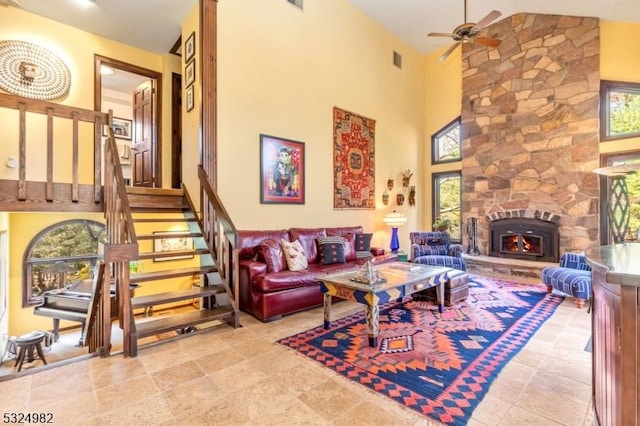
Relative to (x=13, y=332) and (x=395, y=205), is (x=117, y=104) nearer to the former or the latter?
(x=13, y=332)

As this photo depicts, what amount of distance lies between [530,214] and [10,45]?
28.0 ft

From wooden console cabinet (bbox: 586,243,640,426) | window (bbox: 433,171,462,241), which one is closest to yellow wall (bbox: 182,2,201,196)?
wooden console cabinet (bbox: 586,243,640,426)

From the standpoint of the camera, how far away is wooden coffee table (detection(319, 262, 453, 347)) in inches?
108

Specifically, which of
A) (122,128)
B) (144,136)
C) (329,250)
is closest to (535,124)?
(329,250)

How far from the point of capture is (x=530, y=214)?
19.0 feet

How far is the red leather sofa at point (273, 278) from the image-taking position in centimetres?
344

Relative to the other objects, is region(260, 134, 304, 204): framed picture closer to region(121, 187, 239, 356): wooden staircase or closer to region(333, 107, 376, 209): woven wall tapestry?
region(333, 107, 376, 209): woven wall tapestry

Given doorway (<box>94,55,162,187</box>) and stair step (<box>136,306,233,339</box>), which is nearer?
stair step (<box>136,306,233,339</box>)

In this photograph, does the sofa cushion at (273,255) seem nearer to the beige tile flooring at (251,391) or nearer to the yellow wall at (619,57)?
the beige tile flooring at (251,391)

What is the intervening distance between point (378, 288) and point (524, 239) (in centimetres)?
459

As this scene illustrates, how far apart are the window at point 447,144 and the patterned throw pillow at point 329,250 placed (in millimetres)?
4047

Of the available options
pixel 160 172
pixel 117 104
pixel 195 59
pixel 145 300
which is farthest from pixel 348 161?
pixel 117 104

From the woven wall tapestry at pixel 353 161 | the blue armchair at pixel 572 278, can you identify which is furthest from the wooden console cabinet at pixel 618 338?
the woven wall tapestry at pixel 353 161

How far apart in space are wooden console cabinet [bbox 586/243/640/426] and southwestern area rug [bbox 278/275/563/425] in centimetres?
78
